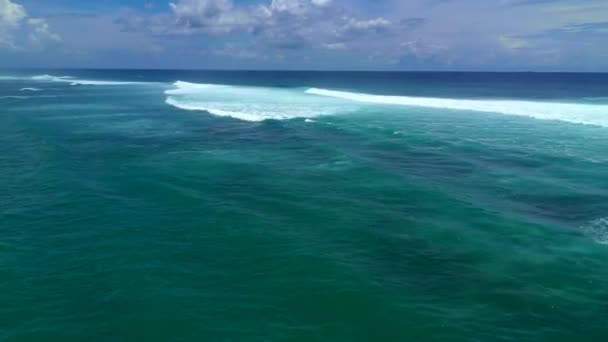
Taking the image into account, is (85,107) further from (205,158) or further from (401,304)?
(401,304)

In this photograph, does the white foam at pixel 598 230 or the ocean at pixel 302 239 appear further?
the white foam at pixel 598 230

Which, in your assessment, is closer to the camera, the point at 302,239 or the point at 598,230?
the point at 302,239

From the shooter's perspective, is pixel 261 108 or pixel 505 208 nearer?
pixel 505 208

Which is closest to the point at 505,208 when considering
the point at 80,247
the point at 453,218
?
the point at 453,218

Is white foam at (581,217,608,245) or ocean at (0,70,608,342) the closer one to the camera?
ocean at (0,70,608,342)

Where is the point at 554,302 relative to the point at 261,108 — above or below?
below

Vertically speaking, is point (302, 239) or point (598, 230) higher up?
point (598, 230)

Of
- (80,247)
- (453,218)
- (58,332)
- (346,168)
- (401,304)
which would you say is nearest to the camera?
(58,332)

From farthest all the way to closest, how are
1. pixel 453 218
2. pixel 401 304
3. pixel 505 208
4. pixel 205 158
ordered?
pixel 205 158, pixel 505 208, pixel 453 218, pixel 401 304
